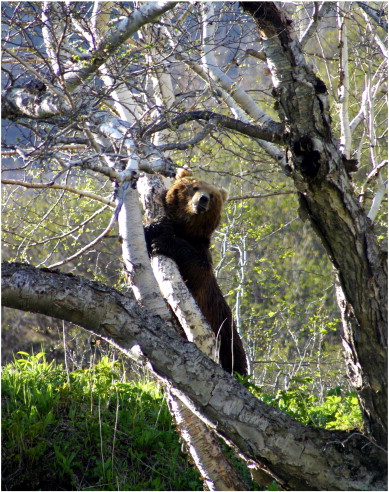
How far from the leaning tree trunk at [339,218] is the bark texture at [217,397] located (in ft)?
0.78

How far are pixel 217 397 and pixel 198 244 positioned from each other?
344 cm

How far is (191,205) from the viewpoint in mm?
6211

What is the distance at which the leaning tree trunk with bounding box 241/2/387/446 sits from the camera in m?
3.16

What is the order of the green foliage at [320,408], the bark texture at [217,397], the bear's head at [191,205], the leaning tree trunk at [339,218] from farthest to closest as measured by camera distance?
the bear's head at [191,205] < the green foliage at [320,408] < the leaning tree trunk at [339,218] < the bark texture at [217,397]

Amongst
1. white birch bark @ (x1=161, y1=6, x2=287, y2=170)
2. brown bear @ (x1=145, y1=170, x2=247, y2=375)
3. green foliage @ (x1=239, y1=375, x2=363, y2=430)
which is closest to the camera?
green foliage @ (x1=239, y1=375, x2=363, y2=430)

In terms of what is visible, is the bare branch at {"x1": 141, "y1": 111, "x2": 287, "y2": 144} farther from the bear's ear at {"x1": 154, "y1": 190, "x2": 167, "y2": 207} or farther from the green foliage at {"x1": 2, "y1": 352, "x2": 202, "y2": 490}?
the green foliage at {"x1": 2, "y1": 352, "x2": 202, "y2": 490}

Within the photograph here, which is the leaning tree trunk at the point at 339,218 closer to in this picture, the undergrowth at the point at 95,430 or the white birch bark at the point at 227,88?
the undergrowth at the point at 95,430

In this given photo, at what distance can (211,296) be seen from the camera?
20.2 ft

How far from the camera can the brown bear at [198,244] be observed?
235 inches

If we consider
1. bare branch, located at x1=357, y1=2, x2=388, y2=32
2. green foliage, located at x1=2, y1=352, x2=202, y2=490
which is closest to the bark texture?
green foliage, located at x1=2, y1=352, x2=202, y2=490

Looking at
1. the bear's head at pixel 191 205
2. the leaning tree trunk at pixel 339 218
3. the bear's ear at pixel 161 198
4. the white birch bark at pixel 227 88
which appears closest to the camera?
the leaning tree trunk at pixel 339 218

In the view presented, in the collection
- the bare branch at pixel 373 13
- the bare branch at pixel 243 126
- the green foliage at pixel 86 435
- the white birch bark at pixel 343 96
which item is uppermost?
the bare branch at pixel 373 13

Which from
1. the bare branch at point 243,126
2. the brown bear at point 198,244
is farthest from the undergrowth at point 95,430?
the bare branch at point 243,126

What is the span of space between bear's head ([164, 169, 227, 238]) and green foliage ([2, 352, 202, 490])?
5.69 feet
